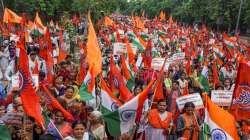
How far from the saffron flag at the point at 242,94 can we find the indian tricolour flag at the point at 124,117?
1.74 m

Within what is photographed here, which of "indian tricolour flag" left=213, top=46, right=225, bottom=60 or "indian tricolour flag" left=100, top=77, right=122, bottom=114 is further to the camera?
"indian tricolour flag" left=213, top=46, right=225, bottom=60

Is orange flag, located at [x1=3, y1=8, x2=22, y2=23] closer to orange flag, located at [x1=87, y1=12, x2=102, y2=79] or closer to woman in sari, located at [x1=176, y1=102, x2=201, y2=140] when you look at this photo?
orange flag, located at [x1=87, y1=12, x2=102, y2=79]

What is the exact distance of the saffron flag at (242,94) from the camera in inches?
300

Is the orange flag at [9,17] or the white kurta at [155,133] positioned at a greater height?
the orange flag at [9,17]

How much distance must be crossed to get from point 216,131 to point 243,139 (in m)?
0.78

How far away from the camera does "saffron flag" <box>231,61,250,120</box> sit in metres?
7.62

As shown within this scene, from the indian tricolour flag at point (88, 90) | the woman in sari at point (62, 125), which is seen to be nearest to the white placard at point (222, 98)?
the indian tricolour flag at point (88, 90)

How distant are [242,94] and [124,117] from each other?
2.13 m

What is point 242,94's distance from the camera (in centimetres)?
768

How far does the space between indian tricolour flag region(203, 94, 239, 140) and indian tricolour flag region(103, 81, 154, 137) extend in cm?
97

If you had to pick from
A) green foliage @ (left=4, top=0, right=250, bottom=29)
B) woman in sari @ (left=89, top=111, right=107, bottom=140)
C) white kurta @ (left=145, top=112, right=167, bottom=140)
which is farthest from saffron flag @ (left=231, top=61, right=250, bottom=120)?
green foliage @ (left=4, top=0, right=250, bottom=29)

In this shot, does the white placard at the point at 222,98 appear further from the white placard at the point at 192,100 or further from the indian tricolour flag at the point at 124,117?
the indian tricolour flag at the point at 124,117

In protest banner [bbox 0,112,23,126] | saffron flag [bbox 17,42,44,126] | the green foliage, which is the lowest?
the green foliage

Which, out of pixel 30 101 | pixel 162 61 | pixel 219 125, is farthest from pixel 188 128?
pixel 162 61
